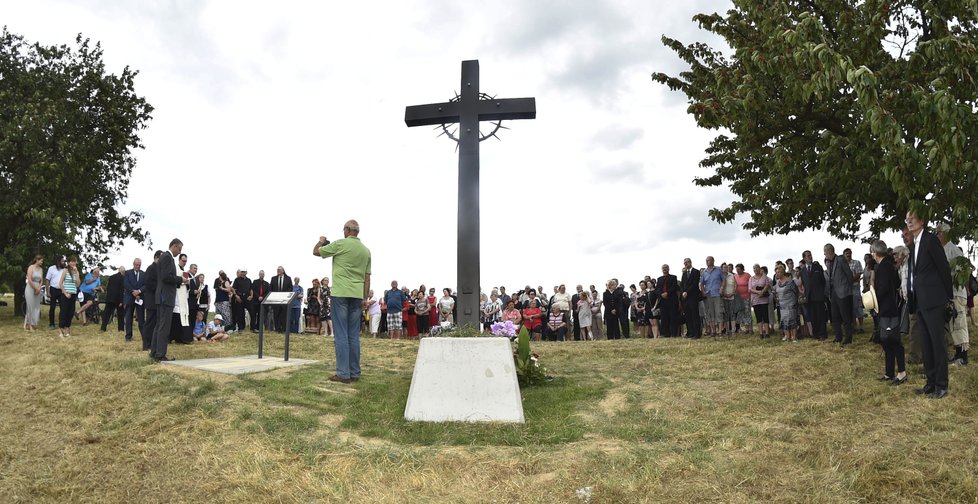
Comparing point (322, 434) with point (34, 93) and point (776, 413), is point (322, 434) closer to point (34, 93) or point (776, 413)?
point (776, 413)

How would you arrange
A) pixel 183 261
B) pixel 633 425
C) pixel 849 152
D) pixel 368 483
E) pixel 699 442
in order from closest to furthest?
pixel 368 483 < pixel 699 442 < pixel 633 425 < pixel 849 152 < pixel 183 261

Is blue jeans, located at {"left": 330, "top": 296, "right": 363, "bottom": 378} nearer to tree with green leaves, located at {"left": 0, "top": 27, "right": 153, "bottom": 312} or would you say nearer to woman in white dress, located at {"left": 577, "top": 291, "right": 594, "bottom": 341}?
woman in white dress, located at {"left": 577, "top": 291, "right": 594, "bottom": 341}

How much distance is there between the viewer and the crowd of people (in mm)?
7773

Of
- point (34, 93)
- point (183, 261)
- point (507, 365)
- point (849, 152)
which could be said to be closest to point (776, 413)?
point (507, 365)

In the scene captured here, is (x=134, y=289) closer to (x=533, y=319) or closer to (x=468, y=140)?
(x=468, y=140)

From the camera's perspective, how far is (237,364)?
9156 mm

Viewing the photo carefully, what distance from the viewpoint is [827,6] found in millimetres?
11906

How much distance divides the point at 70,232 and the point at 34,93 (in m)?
4.89

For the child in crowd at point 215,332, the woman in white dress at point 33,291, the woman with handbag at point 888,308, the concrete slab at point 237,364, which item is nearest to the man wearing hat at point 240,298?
the child in crowd at point 215,332

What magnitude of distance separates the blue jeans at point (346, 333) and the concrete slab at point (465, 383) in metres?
1.45

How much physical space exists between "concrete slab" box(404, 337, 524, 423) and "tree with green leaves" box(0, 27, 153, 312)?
17.5 metres

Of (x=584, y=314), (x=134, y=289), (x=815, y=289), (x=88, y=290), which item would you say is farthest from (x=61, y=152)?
(x=815, y=289)

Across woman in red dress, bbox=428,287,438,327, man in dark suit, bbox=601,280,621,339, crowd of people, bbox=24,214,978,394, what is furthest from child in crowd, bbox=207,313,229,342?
man in dark suit, bbox=601,280,621,339

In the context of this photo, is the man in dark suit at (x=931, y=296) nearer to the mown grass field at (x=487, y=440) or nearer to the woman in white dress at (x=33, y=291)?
the mown grass field at (x=487, y=440)
